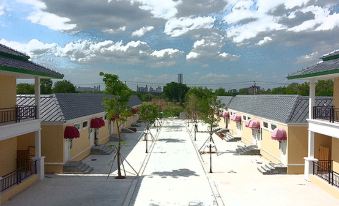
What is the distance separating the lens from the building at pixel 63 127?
22812 mm

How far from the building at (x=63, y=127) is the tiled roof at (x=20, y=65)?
10.9ft

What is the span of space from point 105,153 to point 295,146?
48.9 ft

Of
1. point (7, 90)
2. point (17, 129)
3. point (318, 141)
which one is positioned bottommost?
point (318, 141)

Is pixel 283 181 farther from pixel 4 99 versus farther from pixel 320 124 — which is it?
pixel 4 99

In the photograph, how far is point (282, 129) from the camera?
23.6 m

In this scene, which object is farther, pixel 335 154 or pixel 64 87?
A: pixel 64 87

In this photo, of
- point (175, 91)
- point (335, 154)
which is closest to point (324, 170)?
point (335, 154)

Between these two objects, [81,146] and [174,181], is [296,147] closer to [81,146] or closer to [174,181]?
[174,181]

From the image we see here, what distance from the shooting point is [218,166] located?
2539cm

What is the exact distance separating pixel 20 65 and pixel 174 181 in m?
10.1

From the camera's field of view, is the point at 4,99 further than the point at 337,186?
Yes

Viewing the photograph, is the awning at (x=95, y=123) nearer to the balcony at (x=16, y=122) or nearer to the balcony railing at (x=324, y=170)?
the balcony at (x=16, y=122)

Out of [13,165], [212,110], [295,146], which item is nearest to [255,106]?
[212,110]

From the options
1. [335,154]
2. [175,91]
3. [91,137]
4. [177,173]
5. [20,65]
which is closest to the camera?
[20,65]
